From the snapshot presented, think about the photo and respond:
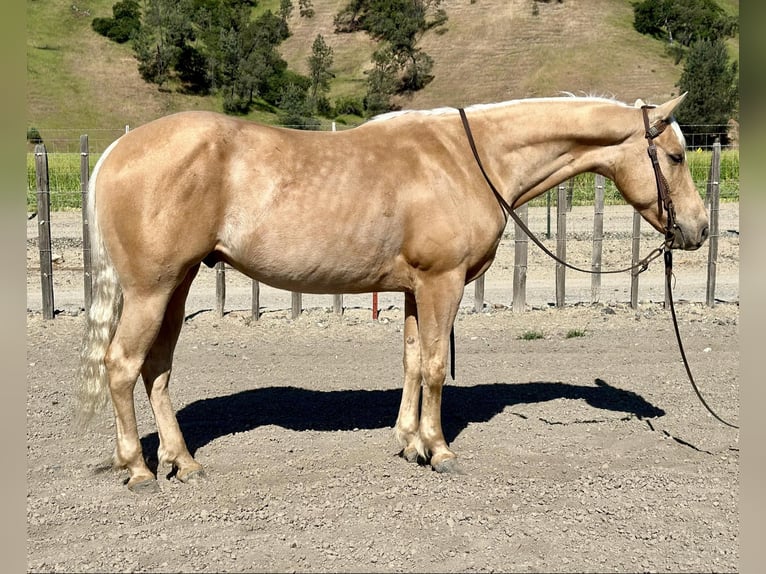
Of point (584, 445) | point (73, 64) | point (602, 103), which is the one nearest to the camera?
point (602, 103)

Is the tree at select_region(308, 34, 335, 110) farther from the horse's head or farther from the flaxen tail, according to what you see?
the flaxen tail

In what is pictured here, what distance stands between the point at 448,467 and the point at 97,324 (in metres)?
2.53

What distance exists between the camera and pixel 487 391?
6.91m

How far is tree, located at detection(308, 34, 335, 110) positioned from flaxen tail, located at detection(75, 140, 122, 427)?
5425 cm

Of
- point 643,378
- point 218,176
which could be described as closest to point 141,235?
point 218,176

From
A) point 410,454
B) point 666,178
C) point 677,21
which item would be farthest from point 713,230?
point 677,21

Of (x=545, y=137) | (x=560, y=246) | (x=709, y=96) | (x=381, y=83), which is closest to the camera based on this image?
(x=545, y=137)

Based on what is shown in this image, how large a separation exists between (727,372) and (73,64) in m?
54.5

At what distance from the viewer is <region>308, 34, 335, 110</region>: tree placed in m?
59.2

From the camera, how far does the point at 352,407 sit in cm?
651

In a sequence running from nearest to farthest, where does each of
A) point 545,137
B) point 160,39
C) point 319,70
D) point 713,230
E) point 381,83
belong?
1. point 545,137
2. point 713,230
3. point 160,39
4. point 381,83
5. point 319,70

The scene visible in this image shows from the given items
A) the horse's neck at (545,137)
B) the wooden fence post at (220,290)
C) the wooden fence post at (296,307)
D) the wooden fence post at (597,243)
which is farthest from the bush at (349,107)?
the horse's neck at (545,137)

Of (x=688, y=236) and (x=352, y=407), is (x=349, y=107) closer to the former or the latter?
(x=352, y=407)

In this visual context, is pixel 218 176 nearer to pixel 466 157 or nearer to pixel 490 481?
pixel 466 157
